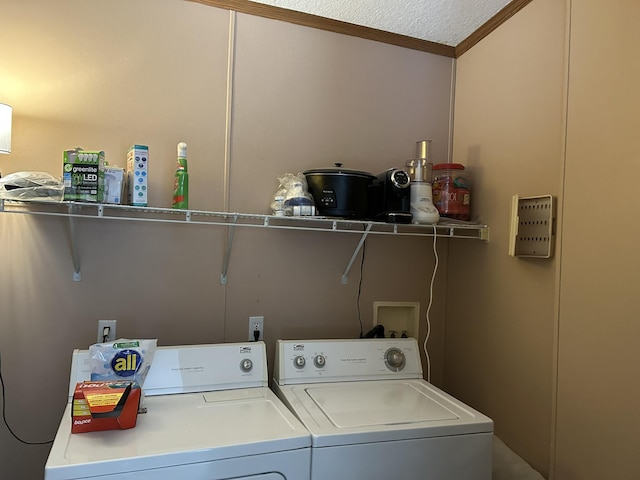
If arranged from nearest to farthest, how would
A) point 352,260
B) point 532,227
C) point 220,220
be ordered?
1. point 532,227
2. point 220,220
3. point 352,260

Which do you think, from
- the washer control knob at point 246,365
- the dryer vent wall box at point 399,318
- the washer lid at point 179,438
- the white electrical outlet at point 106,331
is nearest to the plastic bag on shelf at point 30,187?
the white electrical outlet at point 106,331

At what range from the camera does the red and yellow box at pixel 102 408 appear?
1.21 m

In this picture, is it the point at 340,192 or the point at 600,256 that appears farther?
the point at 340,192

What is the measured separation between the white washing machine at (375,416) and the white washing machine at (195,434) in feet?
0.26

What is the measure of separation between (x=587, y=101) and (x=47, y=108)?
1.90 meters

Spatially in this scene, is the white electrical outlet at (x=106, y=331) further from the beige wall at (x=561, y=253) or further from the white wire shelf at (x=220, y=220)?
the beige wall at (x=561, y=253)

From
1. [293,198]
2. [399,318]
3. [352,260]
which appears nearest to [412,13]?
[293,198]

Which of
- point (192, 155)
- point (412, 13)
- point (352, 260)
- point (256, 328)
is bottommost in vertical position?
point (256, 328)

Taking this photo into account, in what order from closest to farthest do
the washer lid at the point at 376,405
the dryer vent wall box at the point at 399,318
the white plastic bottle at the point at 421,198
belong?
the washer lid at the point at 376,405 < the white plastic bottle at the point at 421,198 < the dryer vent wall box at the point at 399,318

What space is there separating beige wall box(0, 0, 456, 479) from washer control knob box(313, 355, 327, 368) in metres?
0.26

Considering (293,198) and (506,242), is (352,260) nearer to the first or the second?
(293,198)

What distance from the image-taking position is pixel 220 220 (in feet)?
6.14

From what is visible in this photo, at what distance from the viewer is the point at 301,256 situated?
1.99 meters

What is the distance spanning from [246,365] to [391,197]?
856mm
